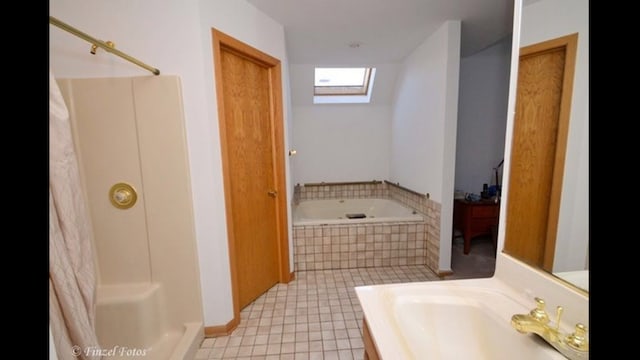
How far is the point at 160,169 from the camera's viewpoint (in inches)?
60.3

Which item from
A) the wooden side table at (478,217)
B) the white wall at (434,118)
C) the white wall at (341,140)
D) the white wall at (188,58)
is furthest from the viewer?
the white wall at (341,140)

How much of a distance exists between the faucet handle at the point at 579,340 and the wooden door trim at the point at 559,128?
22cm

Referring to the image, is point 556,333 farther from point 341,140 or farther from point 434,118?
point 341,140

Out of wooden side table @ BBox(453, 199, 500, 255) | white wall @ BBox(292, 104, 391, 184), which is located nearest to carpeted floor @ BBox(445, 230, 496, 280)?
wooden side table @ BBox(453, 199, 500, 255)

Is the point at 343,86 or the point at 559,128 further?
the point at 343,86

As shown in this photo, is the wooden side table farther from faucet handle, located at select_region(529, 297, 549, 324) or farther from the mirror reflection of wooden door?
faucet handle, located at select_region(529, 297, 549, 324)

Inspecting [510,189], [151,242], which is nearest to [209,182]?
[151,242]

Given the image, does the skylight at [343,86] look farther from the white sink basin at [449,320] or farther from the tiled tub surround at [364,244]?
the white sink basin at [449,320]

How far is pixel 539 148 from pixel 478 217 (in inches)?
93.0

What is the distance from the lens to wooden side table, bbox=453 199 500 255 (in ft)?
9.26

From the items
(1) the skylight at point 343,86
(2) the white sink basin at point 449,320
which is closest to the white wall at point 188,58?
(2) the white sink basin at point 449,320

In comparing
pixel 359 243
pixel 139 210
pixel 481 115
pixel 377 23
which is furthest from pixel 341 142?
pixel 139 210

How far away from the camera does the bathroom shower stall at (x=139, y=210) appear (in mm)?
1455

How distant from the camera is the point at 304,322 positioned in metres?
1.85
